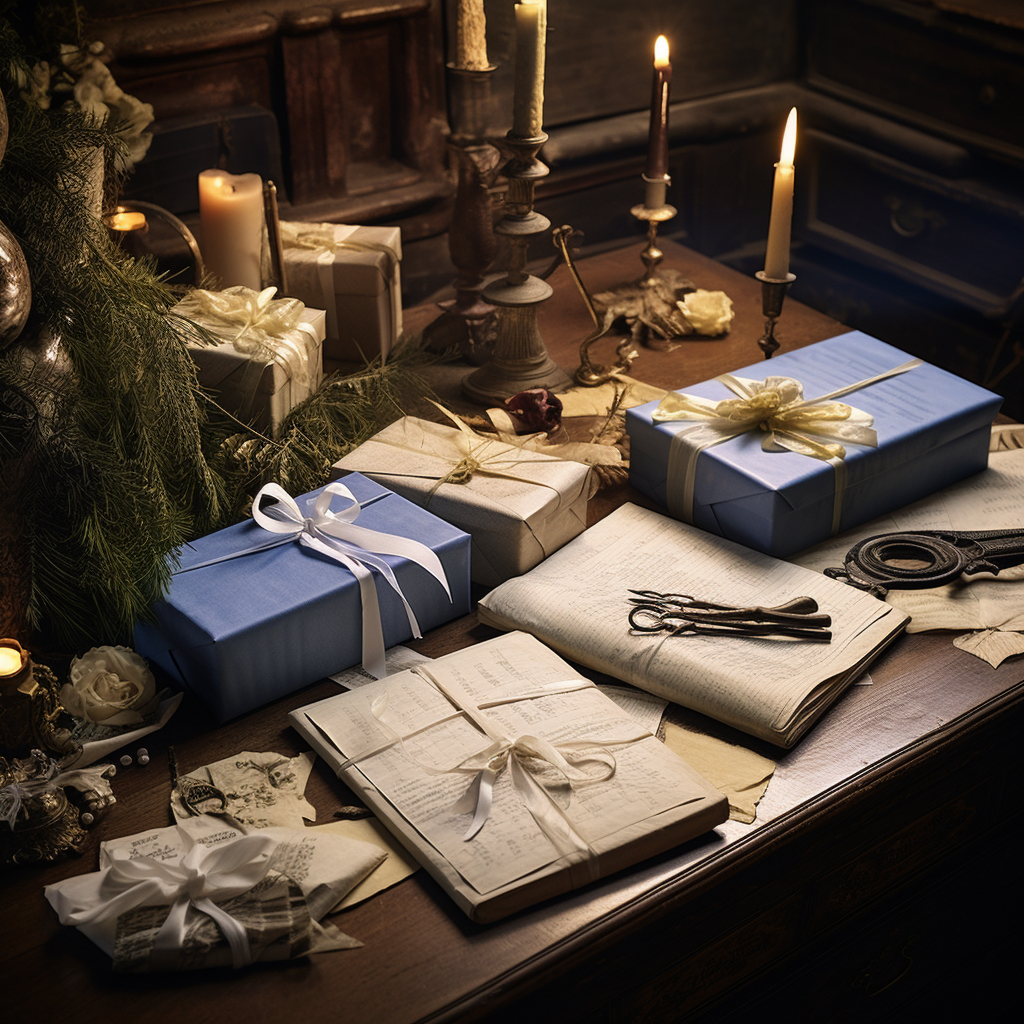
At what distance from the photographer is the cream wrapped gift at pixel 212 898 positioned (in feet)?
2.50

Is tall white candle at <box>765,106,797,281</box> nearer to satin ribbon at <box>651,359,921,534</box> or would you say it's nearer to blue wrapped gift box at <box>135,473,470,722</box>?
satin ribbon at <box>651,359,921,534</box>

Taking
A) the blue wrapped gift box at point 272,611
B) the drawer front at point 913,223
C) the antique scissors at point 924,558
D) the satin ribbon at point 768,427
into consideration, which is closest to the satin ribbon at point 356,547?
the blue wrapped gift box at point 272,611

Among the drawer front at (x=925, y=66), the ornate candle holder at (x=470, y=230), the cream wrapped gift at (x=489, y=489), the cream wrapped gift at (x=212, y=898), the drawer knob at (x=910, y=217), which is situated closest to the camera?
the cream wrapped gift at (x=212, y=898)

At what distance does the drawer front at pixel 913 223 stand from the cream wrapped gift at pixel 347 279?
1192 millimetres

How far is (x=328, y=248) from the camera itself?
1.47 metres

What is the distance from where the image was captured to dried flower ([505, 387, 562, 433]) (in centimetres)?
137

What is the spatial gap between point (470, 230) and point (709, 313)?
1.21ft

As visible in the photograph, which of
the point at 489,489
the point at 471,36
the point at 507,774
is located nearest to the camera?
the point at 507,774

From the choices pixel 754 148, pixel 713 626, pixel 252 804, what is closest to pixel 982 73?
pixel 754 148

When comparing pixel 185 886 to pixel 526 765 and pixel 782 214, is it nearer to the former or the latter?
pixel 526 765

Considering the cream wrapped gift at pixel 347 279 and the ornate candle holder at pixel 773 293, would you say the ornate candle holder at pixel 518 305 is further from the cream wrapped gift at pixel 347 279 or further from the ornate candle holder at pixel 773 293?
the ornate candle holder at pixel 773 293

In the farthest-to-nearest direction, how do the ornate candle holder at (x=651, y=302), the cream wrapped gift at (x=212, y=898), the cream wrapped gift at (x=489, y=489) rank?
the ornate candle holder at (x=651, y=302) → the cream wrapped gift at (x=489, y=489) → the cream wrapped gift at (x=212, y=898)

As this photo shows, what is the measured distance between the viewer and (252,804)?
2.96 ft

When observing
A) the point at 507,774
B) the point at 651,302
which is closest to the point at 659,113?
the point at 651,302
